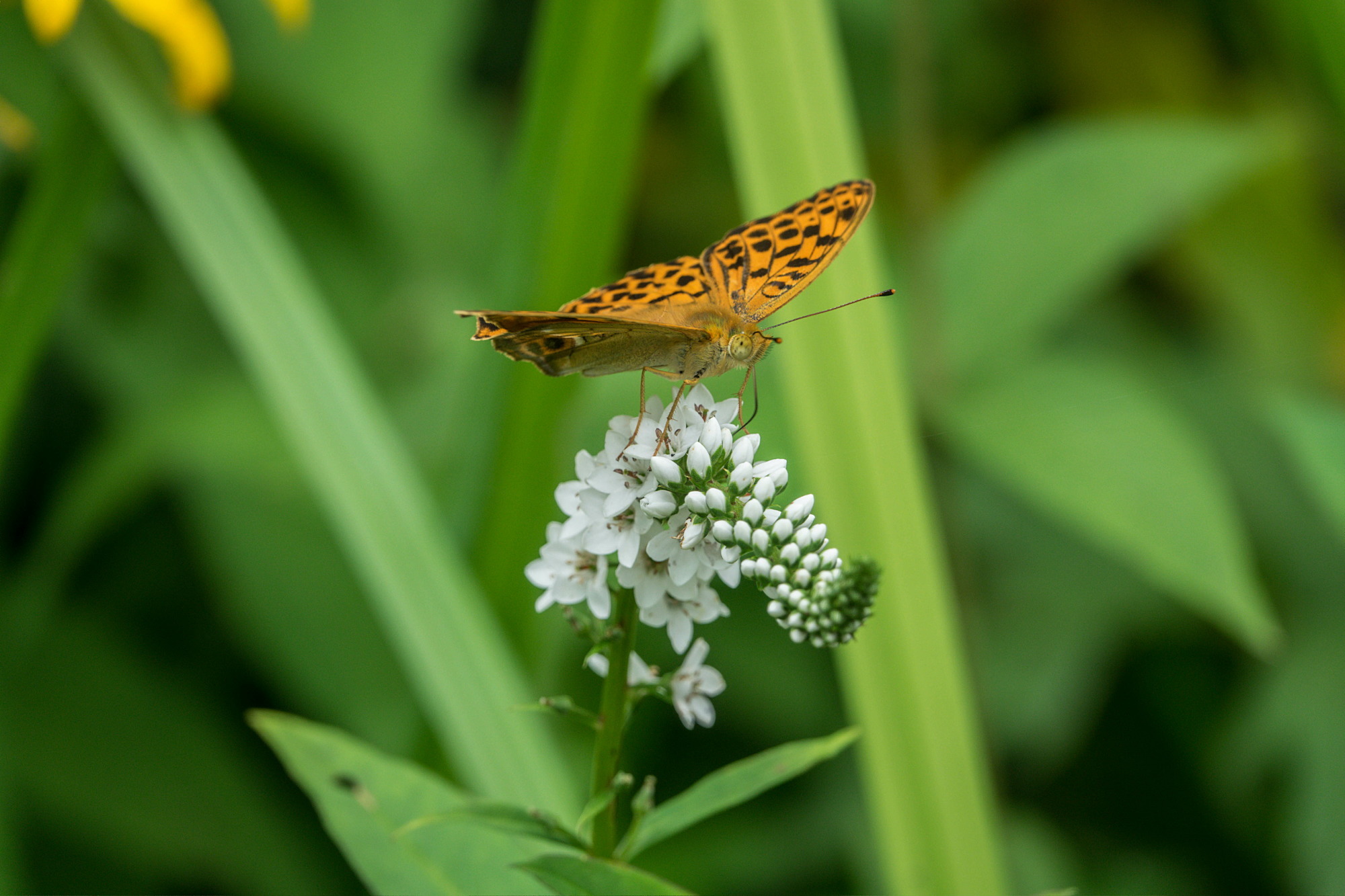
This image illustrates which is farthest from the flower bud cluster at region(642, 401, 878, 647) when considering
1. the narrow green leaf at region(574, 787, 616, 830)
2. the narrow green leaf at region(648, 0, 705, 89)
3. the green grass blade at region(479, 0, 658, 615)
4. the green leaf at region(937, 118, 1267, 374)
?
the green leaf at region(937, 118, 1267, 374)

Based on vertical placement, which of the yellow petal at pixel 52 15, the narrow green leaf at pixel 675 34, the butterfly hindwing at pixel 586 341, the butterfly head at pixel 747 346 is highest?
the yellow petal at pixel 52 15

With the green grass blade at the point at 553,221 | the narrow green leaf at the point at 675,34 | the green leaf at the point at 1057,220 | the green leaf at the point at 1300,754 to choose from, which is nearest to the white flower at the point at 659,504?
the green grass blade at the point at 553,221

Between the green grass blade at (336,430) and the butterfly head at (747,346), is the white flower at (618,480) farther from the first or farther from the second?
the green grass blade at (336,430)

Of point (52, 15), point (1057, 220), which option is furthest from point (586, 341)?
point (1057, 220)

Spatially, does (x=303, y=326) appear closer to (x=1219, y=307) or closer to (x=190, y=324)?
(x=190, y=324)

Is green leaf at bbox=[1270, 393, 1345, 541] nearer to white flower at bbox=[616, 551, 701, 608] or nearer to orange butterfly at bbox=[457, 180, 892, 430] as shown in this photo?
orange butterfly at bbox=[457, 180, 892, 430]

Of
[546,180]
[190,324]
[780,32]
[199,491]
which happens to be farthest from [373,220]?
[780,32]
